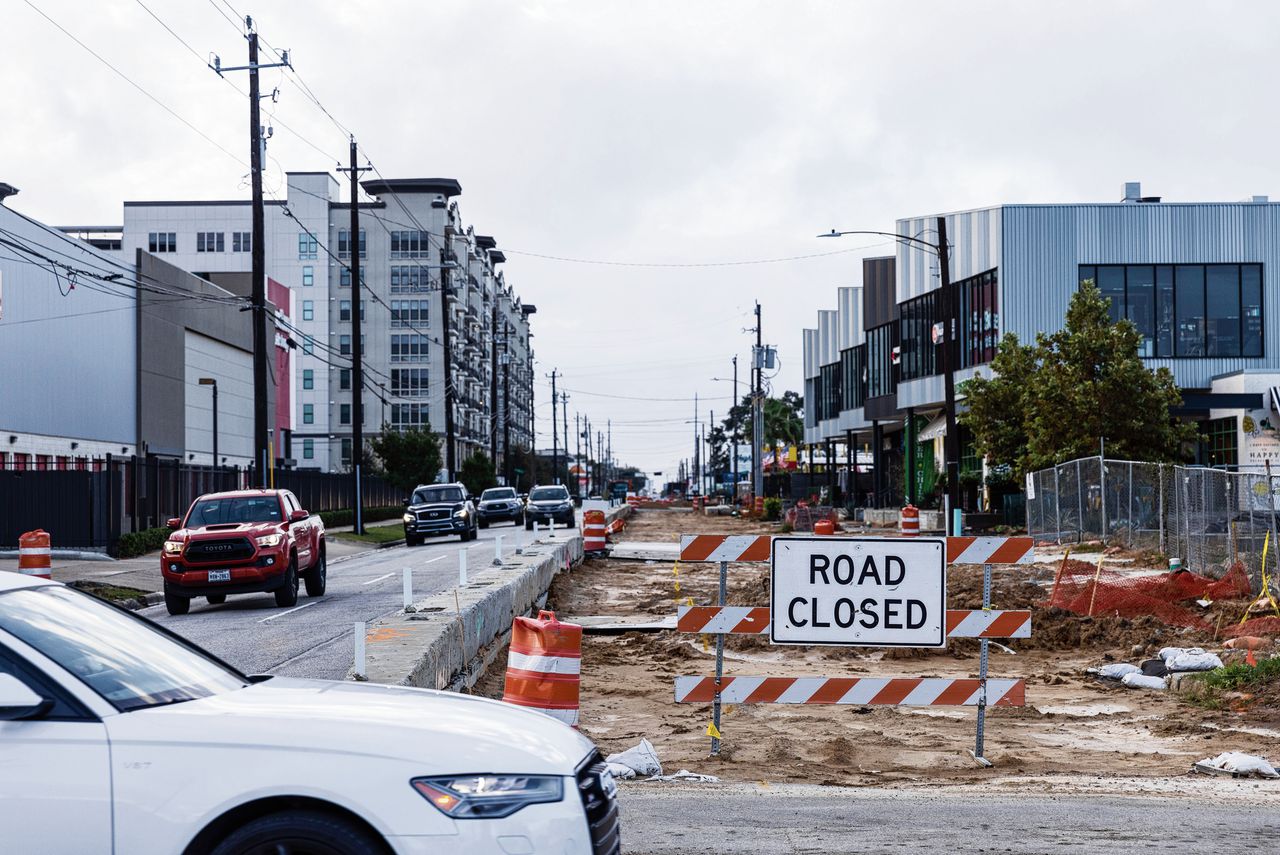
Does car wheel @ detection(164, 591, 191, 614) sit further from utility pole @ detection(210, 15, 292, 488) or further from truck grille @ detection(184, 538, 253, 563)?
utility pole @ detection(210, 15, 292, 488)

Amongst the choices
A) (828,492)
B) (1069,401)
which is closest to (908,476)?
(828,492)

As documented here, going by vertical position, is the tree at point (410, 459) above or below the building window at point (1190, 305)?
below

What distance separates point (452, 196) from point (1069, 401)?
299ft

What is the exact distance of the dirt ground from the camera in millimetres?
10570

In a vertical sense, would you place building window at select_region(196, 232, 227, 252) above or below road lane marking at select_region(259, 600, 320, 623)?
above

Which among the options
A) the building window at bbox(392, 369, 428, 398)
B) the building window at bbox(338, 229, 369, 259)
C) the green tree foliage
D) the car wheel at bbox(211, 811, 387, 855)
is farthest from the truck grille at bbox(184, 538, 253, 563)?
the building window at bbox(338, 229, 369, 259)

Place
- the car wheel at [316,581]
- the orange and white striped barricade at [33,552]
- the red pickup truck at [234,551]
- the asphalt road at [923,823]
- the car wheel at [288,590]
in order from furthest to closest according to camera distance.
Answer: the car wheel at [316,581]
the car wheel at [288,590]
the red pickup truck at [234,551]
the orange and white striped barricade at [33,552]
the asphalt road at [923,823]

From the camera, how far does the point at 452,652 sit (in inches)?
507

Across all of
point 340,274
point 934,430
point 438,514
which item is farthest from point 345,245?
point 438,514

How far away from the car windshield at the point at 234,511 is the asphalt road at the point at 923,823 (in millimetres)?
14679

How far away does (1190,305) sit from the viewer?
167ft

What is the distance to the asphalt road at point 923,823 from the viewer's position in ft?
23.7

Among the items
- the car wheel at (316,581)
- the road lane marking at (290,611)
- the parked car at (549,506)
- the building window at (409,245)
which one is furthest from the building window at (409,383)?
the road lane marking at (290,611)

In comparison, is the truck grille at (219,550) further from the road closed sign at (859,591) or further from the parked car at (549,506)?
the parked car at (549,506)
